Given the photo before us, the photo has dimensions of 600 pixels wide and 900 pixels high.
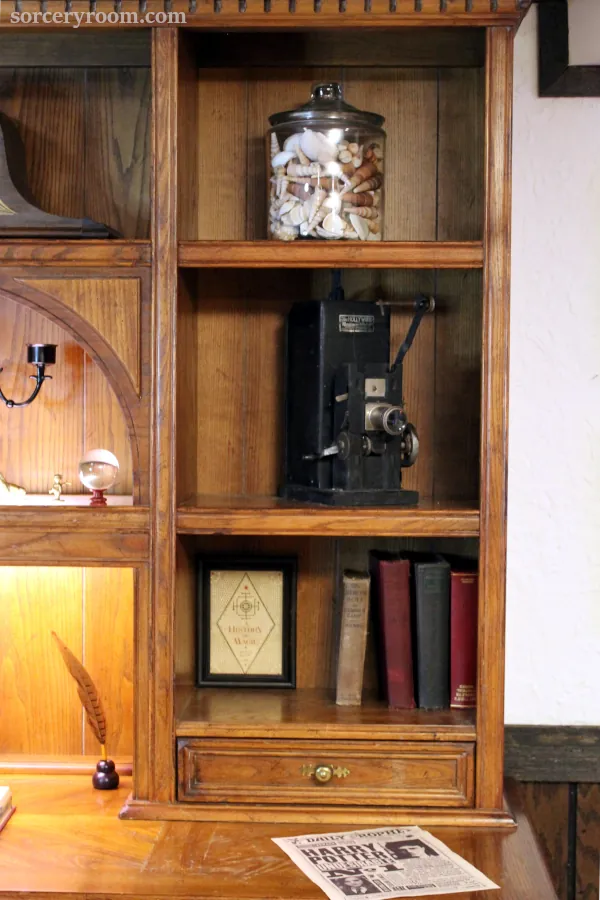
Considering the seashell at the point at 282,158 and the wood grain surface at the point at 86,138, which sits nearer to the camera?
the seashell at the point at 282,158

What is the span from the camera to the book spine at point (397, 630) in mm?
2047

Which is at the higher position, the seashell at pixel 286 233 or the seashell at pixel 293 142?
the seashell at pixel 293 142

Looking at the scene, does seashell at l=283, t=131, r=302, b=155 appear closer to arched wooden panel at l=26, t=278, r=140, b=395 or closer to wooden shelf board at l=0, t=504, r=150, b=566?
arched wooden panel at l=26, t=278, r=140, b=395

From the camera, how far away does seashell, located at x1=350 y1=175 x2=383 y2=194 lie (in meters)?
1.97

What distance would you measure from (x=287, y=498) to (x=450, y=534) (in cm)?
42

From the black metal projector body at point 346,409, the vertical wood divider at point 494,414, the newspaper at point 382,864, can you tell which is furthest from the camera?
the black metal projector body at point 346,409

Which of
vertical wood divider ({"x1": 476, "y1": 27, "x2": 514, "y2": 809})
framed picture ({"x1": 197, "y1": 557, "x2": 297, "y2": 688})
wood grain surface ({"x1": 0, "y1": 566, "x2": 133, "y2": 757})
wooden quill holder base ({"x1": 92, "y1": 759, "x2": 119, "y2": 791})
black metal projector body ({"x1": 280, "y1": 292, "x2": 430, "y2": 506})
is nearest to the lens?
vertical wood divider ({"x1": 476, "y1": 27, "x2": 514, "y2": 809})

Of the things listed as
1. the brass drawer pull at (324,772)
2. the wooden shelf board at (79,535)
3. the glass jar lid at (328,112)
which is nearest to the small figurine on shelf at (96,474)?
the wooden shelf board at (79,535)

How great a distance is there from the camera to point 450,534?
1.91m

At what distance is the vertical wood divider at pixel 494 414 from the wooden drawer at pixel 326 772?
0.07 metres

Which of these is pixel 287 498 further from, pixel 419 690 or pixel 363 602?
pixel 419 690

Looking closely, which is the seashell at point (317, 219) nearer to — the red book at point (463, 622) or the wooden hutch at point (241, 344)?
the wooden hutch at point (241, 344)

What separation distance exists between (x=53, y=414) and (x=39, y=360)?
220 mm

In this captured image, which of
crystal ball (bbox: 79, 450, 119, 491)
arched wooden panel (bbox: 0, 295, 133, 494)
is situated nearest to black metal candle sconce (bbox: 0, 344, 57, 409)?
arched wooden panel (bbox: 0, 295, 133, 494)
